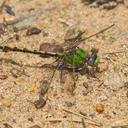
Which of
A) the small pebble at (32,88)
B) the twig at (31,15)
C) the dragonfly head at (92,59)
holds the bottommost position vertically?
the small pebble at (32,88)

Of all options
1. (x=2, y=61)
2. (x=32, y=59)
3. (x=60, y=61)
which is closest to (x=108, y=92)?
(x=60, y=61)

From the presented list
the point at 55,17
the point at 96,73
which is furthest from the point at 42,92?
the point at 55,17

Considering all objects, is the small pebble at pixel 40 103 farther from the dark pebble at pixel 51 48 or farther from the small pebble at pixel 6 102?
the dark pebble at pixel 51 48

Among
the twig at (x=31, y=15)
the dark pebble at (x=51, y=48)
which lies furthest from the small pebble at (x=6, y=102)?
the twig at (x=31, y=15)

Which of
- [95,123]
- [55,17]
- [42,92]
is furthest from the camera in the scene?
[55,17]

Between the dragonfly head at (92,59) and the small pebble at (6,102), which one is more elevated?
the dragonfly head at (92,59)

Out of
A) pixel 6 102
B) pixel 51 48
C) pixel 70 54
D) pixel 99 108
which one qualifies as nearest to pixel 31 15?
pixel 51 48

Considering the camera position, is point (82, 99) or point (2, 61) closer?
point (82, 99)

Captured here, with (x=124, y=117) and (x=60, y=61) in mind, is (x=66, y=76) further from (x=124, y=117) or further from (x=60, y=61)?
(x=124, y=117)

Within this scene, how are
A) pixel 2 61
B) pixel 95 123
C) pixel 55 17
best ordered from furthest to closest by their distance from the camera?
pixel 55 17 → pixel 2 61 → pixel 95 123

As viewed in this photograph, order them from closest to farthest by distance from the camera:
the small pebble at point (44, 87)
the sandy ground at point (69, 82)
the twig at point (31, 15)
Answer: the sandy ground at point (69, 82), the small pebble at point (44, 87), the twig at point (31, 15)
